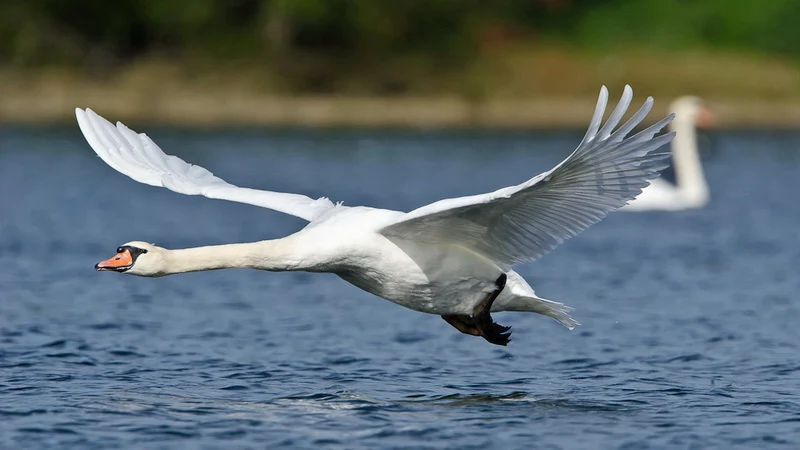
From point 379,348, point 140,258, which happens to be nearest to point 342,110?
point 379,348

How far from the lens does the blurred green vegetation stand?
45250mm

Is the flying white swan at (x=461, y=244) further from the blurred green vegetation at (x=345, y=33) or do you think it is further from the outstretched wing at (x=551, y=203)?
the blurred green vegetation at (x=345, y=33)

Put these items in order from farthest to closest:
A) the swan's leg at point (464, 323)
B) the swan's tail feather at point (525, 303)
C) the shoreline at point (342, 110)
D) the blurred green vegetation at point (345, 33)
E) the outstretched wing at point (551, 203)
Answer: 1. the blurred green vegetation at point (345, 33)
2. the shoreline at point (342, 110)
3. the swan's leg at point (464, 323)
4. the swan's tail feather at point (525, 303)
5. the outstretched wing at point (551, 203)

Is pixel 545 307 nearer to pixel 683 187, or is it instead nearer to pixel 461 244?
pixel 461 244

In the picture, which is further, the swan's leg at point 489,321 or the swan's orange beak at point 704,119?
the swan's orange beak at point 704,119

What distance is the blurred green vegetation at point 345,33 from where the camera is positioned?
4525 centimetres

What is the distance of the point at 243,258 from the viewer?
9.09 metres

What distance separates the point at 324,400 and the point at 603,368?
2547 millimetres

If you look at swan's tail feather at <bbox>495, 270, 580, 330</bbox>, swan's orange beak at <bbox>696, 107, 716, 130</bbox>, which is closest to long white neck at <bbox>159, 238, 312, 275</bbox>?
swan's tail feather at <bbox>495, 270, 580, 330</bbox>

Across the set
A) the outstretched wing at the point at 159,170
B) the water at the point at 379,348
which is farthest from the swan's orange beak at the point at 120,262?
the outstretched wing at the point at 159,170

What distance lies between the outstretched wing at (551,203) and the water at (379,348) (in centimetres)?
113

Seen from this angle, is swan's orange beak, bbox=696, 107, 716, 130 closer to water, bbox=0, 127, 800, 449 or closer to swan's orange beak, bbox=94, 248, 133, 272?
water, bbox=0, 127, 800, 449

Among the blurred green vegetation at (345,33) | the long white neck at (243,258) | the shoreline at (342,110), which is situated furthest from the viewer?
the blurred green vegetation at (345,33)

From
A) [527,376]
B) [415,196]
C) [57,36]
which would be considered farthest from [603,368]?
[57,36]
